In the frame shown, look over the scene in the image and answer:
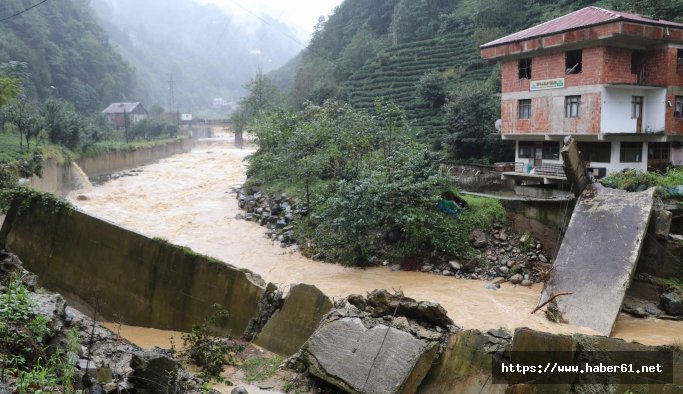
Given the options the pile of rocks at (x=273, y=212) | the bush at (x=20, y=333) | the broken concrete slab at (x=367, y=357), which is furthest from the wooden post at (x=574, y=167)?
the bush at (x=20, y=333)

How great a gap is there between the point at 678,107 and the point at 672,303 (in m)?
10.6

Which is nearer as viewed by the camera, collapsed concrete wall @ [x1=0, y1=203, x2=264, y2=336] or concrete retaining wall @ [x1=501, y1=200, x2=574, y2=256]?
collapsed concrete wall @ [x1=0, y1=203, x2=264, y2=336]

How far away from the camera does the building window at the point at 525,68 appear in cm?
2155

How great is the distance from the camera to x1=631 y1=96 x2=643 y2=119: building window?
19556mm

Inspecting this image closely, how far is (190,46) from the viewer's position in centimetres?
15125

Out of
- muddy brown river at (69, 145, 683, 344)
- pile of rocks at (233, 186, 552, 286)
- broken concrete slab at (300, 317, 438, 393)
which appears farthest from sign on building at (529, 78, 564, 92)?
broken concrete slab at (300, 317, 438, 393)

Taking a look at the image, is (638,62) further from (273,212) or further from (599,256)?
(273,212)

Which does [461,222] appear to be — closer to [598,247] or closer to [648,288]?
[598,247]

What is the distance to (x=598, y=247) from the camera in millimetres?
13227

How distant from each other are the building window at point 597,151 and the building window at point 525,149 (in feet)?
6.66

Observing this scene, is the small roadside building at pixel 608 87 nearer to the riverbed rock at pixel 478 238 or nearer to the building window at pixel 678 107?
the building window at pixel 678 107

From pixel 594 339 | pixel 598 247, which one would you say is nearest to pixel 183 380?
pixel 594 339

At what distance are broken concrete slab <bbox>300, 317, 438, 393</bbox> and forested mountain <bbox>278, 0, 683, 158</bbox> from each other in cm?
1972

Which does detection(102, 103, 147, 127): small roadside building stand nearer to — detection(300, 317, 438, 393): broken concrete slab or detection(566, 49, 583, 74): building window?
detection(566, 49, 583, 74): building window
